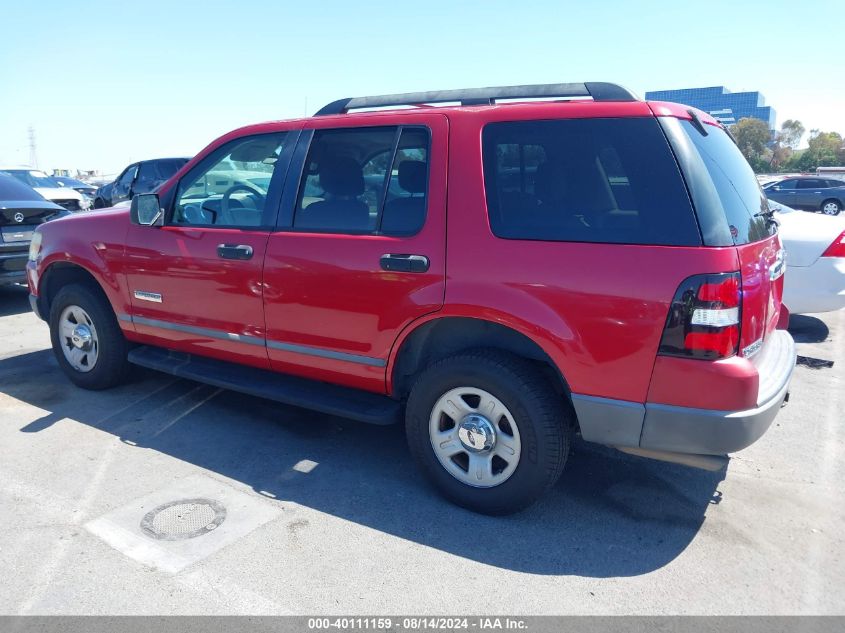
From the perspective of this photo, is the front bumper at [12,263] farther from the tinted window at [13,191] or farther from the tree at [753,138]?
the tree at [753,138]

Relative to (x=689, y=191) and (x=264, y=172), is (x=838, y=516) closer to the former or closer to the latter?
(x=689, y=191)

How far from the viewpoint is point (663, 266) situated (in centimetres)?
269

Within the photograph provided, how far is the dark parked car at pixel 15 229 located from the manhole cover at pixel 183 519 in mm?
5789

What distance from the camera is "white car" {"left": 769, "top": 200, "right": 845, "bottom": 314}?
6.11m

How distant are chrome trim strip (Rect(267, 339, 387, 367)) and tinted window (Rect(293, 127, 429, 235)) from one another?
0.69 meters

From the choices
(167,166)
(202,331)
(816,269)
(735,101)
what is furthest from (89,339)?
(735,101)

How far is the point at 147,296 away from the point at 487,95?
2.71 metres

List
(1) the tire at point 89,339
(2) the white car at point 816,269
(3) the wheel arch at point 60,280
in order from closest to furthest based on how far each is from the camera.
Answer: (1) the tire at point 89,339, (3) the wheel arch at point 60,280, (2) the white car at point 816,269

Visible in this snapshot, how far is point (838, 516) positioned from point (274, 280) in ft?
10.9

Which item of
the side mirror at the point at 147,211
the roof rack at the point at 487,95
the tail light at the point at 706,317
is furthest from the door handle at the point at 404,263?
the side mirror at the point at 147,211

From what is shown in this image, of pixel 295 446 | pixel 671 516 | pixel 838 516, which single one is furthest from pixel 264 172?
pixel 838 516

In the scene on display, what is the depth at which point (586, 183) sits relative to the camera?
2.98 meters

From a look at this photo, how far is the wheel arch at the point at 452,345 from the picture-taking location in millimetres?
3178

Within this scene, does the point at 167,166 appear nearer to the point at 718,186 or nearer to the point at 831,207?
the point at 718,186
